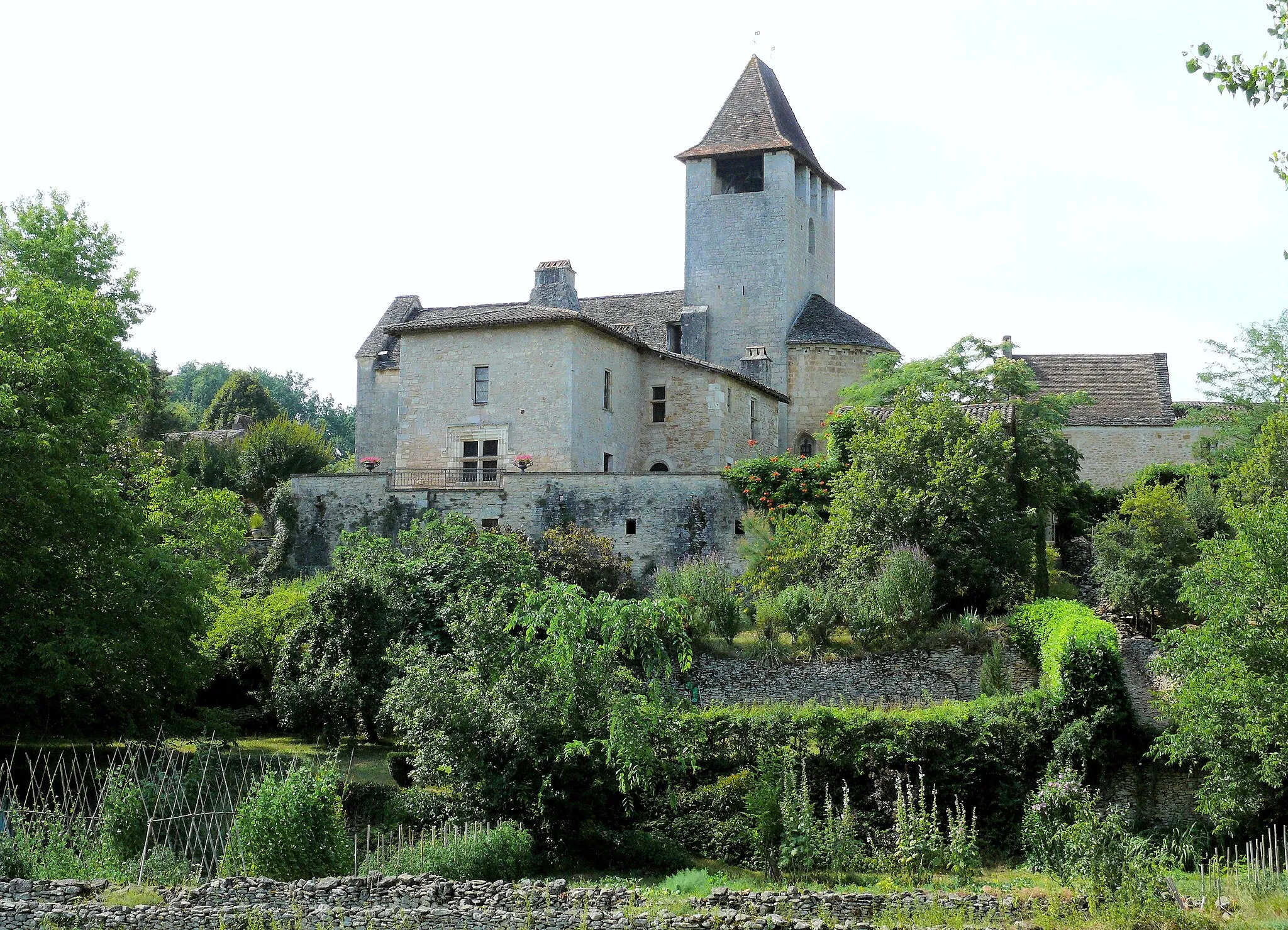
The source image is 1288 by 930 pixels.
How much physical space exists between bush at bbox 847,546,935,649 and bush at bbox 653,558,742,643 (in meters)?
2.64

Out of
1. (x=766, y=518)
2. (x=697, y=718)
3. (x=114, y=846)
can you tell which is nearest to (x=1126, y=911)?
(x=697, y=718)

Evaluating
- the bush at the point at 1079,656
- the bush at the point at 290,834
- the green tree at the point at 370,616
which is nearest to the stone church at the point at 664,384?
the green tree at the point at 370,616

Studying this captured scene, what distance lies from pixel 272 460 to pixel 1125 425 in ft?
97.3

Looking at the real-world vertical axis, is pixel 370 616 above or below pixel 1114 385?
below

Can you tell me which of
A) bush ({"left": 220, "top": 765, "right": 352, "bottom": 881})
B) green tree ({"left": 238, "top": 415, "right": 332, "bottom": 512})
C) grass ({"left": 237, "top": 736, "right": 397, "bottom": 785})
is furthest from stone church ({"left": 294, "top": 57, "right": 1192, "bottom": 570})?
bush ({"left": 220, "top": 765, "right": 352, "bottom": 881})

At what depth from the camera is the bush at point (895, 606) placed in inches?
1092

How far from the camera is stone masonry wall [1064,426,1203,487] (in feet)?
159

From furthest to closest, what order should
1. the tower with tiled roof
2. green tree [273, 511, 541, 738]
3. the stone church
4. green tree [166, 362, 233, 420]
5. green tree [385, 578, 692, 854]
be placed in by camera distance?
green tree [166, 362, 233, 420] → the tower with tiled roof → the stone church → green tree [273, 511, 541, 738] → green tree [385, 578, 692, 854]

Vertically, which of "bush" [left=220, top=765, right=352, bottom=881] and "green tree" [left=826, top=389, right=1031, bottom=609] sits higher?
"green tree" [left=826, top=389, right=1031, bottom=609]

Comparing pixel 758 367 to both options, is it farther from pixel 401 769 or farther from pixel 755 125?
pixel 401 769

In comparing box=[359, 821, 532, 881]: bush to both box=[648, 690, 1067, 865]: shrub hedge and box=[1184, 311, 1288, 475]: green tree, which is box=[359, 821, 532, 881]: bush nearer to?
box=[648, 690, 1067, 865]: shrub hedge

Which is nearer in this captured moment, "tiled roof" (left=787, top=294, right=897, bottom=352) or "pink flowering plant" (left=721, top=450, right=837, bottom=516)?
"pink flowering plant" (left=721, top=450, right=837, bottom=516)

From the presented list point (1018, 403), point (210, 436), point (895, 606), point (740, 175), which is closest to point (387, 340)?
point (210, 436)

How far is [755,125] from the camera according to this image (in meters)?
50.9
